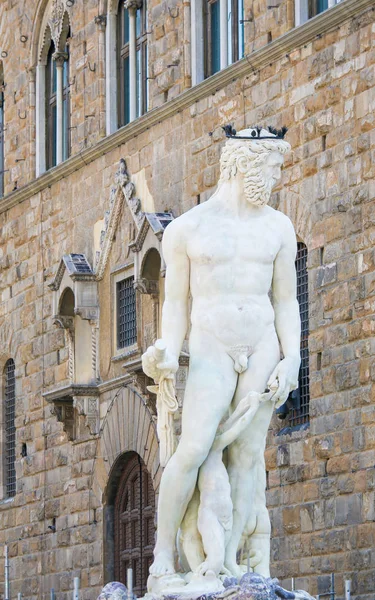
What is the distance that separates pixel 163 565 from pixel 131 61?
1455 cm

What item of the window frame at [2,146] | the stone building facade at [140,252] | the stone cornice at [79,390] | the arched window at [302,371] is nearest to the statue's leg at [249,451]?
the stone building facade at [140,252]

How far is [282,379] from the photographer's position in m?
13.5

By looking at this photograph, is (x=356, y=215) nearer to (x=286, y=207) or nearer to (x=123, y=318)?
(x=286, y=207)

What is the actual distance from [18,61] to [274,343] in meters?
18.0

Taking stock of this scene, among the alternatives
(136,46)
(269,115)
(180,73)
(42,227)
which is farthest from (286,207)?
(42,227)

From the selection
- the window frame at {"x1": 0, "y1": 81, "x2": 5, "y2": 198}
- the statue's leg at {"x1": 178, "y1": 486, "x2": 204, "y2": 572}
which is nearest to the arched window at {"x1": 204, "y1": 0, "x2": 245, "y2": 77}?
the window frame at {"x1": 0, "y1": 81, "x2": 5, "y2": 198}

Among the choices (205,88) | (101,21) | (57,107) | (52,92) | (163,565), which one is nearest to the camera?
(163,565)

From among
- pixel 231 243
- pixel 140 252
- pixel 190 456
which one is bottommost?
pixel 190 456

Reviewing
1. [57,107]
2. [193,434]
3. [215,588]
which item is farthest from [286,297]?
[57,107]

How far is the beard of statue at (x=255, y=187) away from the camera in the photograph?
550 inches

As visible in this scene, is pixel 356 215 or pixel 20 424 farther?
pixel 20 424

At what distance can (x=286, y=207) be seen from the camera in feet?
73.7

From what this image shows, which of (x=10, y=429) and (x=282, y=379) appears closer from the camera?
(x=282, y=379)

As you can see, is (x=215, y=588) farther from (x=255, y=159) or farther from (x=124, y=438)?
(x=124, y=438)
